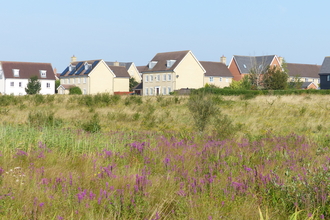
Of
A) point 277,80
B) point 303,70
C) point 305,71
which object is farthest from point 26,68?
point 305,71

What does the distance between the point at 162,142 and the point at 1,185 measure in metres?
4.63

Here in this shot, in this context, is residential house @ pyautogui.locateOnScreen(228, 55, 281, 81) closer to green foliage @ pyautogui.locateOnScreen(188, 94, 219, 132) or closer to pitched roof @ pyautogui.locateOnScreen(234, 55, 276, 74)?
pitched roof @ pyautogui.locateOnScreen(234, 55, 276, 74)

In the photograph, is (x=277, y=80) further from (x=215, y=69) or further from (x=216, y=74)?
(x=215, y=69)

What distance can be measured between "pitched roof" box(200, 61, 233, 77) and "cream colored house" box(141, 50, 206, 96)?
467 centimetres

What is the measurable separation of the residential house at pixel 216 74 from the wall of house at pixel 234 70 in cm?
535

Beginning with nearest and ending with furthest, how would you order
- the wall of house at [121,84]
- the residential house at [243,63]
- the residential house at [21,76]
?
the residential house at [21,76]
the wall of house at [121,84]
the residential house at [243,63]

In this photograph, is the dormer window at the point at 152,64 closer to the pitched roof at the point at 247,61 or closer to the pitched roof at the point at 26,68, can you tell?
the pitched roof at the point at 26,68

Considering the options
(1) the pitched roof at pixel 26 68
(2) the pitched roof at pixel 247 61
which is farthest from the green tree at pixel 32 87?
(2) the pitched roof at pixel 247 61

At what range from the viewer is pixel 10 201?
4.80 metres

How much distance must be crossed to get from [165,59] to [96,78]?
524 inches

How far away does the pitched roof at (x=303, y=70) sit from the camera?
322 ft

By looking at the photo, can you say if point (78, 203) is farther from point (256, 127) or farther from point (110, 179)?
point (256, 127)

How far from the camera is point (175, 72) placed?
72.4 meters

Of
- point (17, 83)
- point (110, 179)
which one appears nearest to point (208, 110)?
point (110, 179)
